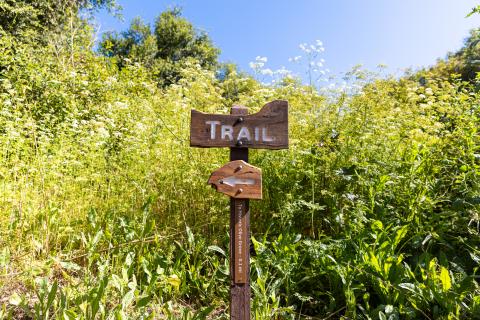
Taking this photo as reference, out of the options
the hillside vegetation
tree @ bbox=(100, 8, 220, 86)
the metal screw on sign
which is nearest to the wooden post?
the metal screw on sign

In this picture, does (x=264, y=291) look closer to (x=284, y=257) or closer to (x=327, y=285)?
(x=284, y=257)

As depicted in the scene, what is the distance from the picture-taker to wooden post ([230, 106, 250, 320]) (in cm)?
168

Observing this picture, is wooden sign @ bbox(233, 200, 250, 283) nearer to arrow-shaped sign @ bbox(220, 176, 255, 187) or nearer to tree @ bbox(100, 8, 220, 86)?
arrow-shaped sign @ bbox(220, 176, 255, 187)

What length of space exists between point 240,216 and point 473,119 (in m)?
1.71

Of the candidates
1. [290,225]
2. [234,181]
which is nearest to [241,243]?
[234,181]

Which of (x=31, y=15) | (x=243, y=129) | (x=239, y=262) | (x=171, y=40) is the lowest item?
(x=239, y=262)

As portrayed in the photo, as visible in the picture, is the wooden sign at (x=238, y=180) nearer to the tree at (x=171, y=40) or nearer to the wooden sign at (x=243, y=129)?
the wooden sign at (x=243, y=129)

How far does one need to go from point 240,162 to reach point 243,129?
0.16 metres

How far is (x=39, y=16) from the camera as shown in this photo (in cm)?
895

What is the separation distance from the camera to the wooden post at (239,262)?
1.68 meters

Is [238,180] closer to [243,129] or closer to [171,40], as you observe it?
[243,129]

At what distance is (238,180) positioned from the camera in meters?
1.74

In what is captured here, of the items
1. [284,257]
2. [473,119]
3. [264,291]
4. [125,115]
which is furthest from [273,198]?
[125,115]

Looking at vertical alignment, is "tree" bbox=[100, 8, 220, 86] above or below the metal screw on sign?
above
